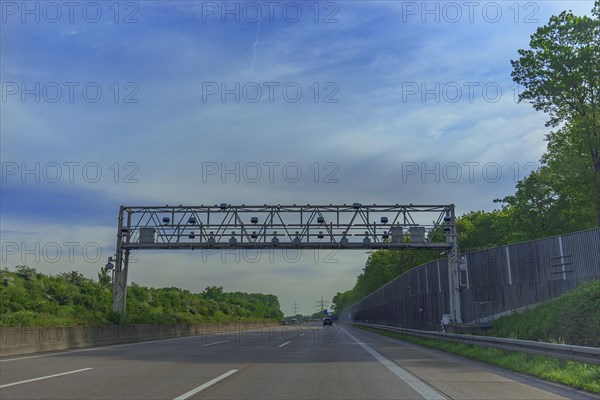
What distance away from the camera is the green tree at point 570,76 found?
3259 centimetres

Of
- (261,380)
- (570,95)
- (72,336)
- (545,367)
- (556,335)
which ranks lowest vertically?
(545,367)

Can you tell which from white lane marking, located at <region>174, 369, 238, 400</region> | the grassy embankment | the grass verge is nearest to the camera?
white lane marking, located at <region>174, 369, 238, 400</region>

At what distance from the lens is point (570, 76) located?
33062 mm

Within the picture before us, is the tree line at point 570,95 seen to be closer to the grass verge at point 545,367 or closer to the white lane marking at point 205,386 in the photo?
the grass verge at point 545,367

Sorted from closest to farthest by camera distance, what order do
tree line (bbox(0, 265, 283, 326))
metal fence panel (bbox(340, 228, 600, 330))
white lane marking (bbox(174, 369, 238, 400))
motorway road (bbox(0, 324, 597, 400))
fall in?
1. white lane marking (bbox(174, 369, 238, 400))
2. motorway road (bbox(0, 324, 597, 400))
3. metal fence panel (bbox(340, 228, 600, 330))
4. tree line (bbox(0, 265, 283, 326))

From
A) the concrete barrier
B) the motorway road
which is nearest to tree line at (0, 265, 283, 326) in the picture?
the concrete barrier

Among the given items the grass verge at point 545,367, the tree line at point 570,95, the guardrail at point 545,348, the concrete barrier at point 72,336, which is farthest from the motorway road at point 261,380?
the tree line at point 570,95

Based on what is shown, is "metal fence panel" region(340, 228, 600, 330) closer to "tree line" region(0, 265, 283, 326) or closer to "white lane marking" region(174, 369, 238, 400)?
"white lane marking" region(174, 369, 238, 400)

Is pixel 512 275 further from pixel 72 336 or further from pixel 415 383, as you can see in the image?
pixel 72 336

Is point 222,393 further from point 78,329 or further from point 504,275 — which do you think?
point 504,275

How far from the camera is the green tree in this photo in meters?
32.6

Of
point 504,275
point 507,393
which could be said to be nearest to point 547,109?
point 504,275

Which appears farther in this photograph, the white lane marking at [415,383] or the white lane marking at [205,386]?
the white lane marking at [415,383]

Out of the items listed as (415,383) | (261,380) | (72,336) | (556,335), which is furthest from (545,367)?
(72,336)
